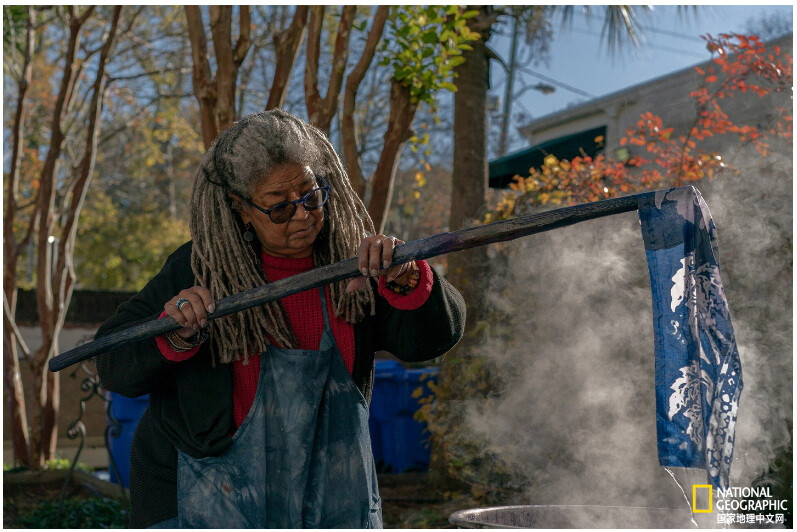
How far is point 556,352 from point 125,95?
34.2 feet

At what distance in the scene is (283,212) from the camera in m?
2.18

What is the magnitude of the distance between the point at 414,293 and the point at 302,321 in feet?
1.08

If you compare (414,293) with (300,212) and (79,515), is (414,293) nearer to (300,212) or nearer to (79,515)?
(300,212)

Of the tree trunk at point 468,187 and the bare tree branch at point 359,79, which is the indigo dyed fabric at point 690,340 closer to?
the bare tree branch at point 359,79

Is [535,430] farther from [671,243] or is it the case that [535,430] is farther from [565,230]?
[671,243]

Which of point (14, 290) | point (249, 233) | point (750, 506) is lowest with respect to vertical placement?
point (750, 506)

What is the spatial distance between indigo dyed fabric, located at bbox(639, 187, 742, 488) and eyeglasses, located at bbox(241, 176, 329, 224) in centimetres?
80

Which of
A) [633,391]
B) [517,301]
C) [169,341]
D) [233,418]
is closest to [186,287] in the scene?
[169,341]

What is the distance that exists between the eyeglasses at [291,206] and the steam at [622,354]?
2597 millimetres

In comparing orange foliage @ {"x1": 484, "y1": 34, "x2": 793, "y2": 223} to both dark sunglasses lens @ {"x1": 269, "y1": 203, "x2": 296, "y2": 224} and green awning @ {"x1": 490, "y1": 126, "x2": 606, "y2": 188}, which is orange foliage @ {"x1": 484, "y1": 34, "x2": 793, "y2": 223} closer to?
green awning @ {"x1": 490, "y1": 126, "x2": 606, "y2": 188}

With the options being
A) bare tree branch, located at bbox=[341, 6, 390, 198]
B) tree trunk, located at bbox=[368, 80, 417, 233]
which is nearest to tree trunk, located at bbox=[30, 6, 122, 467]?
bare tree branch, located at bbox=[341, 6, 390, 198]

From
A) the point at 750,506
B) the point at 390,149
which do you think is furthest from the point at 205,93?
the point at 750,506

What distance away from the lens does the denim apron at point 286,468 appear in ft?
6.86

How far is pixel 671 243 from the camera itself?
2.11 m
